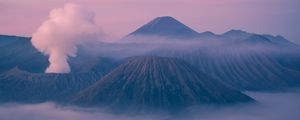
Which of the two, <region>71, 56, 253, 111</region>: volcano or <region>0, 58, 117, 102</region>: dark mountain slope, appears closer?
<region>71, 56, 253, 111</region>: volcano

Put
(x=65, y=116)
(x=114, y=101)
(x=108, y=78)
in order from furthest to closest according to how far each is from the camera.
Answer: (x=108, y=78)
(x=114, y=101)
(x=65, y=116)

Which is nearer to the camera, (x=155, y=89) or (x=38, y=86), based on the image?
(x=155, y=89)

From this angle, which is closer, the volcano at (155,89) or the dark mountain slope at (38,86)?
the volcano at (155,89)

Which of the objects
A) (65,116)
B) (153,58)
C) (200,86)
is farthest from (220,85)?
(65,116)

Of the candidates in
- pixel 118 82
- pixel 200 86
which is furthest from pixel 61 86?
pixel 200 86

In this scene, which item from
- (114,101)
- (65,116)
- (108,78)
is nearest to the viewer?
(65,116)

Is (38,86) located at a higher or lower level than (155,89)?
lower

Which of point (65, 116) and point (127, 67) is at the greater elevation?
point (127, 67)

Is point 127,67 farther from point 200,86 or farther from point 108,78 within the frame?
point 200,86

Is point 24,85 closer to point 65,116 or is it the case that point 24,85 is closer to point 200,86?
point 65,116

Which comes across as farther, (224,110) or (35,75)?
(35,75)
